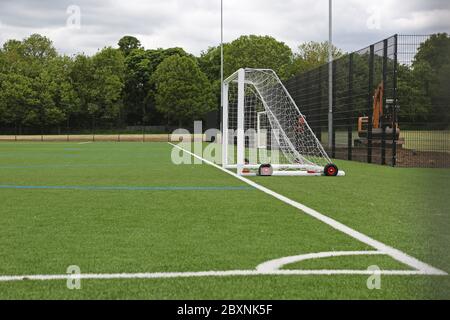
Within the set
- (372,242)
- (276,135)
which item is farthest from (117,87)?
(372,242)

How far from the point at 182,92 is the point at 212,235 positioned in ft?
207

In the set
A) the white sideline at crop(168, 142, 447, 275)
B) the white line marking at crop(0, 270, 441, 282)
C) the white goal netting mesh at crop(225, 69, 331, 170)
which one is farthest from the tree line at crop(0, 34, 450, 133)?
the white line marking at crop(0, 270, 441, 282)

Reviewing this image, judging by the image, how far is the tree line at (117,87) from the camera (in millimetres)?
63875

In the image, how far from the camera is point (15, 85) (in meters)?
64.0

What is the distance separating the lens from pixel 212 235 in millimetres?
5531

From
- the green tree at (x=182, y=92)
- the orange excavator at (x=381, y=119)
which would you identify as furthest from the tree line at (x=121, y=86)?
the orange excavator at (x=381, y=119)

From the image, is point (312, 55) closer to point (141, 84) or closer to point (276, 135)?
point (141, 84)

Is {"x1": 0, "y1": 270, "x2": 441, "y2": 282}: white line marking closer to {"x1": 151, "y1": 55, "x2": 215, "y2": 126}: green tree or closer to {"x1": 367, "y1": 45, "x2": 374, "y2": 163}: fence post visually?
{"x1": 367, "y1": 45, "x2": 374, "y2": 163}: fence post

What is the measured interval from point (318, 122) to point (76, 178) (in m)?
13.9

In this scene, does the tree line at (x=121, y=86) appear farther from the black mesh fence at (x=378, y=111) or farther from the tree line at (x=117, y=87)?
the black mesh fence at (x=378, y=111)

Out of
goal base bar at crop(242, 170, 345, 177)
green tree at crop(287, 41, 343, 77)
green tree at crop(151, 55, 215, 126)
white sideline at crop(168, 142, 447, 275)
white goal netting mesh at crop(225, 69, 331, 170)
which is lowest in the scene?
goal base bar at crop(242, 170, 345, 177)

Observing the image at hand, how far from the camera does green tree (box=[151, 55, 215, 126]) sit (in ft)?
221

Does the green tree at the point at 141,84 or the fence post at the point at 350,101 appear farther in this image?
the green tree at the point at 141,84
